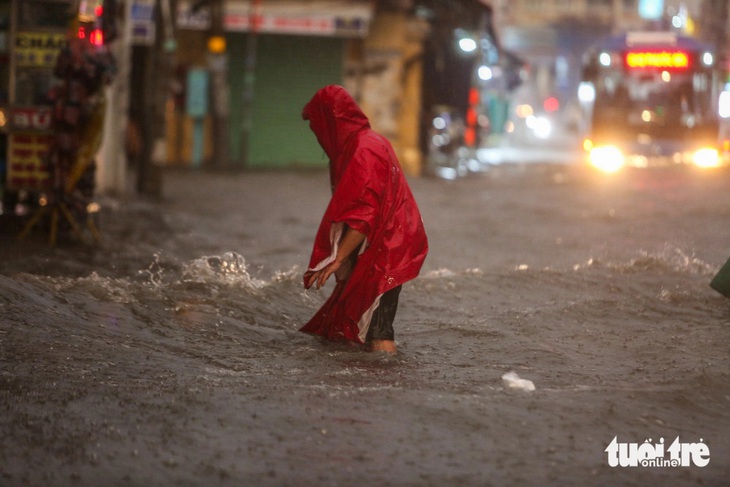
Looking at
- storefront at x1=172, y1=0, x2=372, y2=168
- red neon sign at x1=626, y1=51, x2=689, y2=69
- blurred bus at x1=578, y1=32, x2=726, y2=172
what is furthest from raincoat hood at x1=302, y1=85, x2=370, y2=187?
red neon sign at x1=626, y1=51, x2=689, y2=69

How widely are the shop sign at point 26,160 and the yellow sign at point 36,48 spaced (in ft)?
2.26

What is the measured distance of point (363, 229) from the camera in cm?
657

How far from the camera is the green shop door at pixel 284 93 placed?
27.2m

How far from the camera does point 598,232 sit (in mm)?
14016

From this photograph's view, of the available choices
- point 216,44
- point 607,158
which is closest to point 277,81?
point 216,44

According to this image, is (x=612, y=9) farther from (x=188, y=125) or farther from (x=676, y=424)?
(x=676, y=424)

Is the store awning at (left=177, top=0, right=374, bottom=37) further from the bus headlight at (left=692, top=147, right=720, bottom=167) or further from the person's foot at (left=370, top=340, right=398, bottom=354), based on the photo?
the person's foot at (left=370, top=340, right=398, bottom=354)

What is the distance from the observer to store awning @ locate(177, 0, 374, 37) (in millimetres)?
25312

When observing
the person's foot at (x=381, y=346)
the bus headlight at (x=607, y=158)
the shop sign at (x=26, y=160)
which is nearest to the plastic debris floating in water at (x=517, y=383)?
the person's foot at (x=381, y=346)

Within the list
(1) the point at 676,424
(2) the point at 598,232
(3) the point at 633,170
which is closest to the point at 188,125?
(3) the point at 633,170

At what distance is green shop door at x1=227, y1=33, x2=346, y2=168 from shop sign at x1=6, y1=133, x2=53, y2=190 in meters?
15.4

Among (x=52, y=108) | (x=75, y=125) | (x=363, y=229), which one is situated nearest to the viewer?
(x=363, y=229)

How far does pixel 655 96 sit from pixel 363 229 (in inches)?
827

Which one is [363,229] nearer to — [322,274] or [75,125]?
[322,274]
